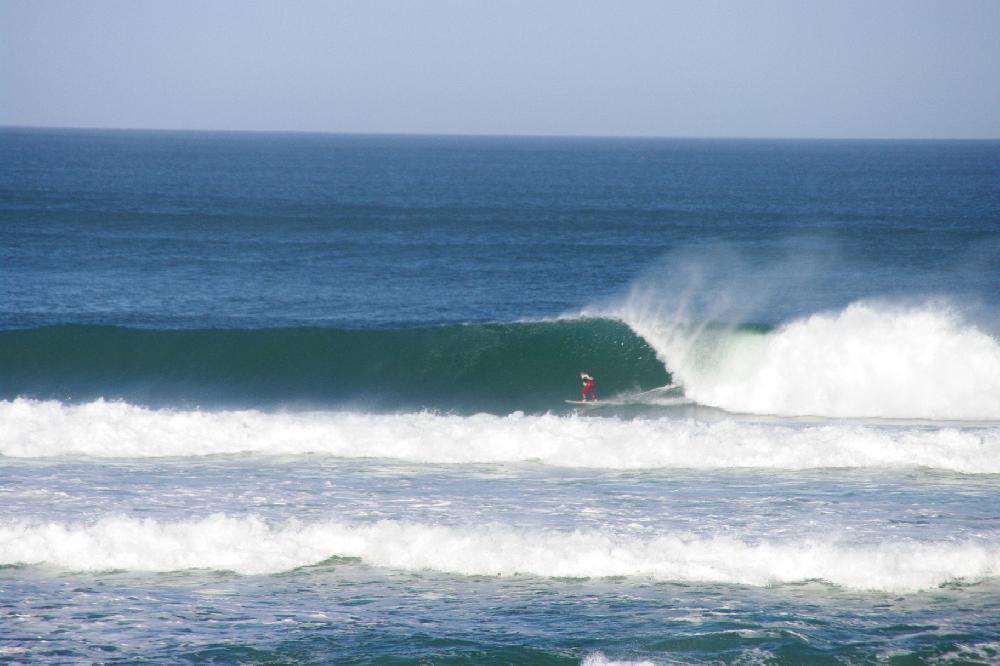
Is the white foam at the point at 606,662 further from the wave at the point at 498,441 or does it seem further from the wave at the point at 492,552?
the wave at the point at 498,441

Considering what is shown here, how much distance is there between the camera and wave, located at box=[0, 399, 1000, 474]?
48.0 ft

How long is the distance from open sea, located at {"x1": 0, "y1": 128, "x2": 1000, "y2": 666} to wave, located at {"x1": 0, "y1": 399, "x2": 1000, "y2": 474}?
6cm

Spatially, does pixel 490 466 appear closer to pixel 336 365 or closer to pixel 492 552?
pixel 492 552

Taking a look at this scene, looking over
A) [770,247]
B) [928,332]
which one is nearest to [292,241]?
[770,247]

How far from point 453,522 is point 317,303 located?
2057 centimetres

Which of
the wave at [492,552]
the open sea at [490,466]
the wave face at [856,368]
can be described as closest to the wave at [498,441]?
the open sea at [490,466]

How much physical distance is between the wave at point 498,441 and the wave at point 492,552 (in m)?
3.64

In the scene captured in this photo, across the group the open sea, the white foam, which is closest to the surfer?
the open sea

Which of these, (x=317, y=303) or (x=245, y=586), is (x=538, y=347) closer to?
(x=317, y=303)

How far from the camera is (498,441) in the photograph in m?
15.4

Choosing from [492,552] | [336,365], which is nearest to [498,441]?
[492,552]

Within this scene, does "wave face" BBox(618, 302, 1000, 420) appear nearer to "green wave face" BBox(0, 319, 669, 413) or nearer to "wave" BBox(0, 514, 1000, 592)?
"green wave face" BBox(0, 319, 669, 413)

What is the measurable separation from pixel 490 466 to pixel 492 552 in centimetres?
392

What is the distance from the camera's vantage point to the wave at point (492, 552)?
34.0ft
